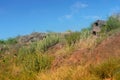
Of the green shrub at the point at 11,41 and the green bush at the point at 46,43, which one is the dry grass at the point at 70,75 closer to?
the green bush at the point at 46,43

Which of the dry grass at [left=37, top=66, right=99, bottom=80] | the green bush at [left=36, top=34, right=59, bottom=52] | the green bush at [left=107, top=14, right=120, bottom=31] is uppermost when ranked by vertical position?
the green bush at [left=107, top=14, right=120, bottom=31]

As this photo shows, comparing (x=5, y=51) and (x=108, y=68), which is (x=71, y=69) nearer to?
(x=108, y=68)

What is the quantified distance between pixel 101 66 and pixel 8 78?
4455 mm

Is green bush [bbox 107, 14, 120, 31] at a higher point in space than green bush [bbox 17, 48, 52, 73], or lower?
higher

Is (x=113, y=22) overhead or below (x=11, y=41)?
overhead

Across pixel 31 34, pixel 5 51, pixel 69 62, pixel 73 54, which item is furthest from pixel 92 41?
pixel 31 34

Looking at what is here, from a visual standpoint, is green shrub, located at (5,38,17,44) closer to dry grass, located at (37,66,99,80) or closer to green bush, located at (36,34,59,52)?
green bush, located at (36,34,59,52)

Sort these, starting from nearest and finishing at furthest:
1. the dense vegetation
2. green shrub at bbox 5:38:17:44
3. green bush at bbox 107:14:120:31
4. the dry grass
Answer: the dry grass < the dense vegetation < green bush at bbox 107:14:120:31 < green shrub at bbox 5:38:17:44

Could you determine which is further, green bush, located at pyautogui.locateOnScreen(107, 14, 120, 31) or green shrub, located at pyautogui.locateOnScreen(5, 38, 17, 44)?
green shrub, located at pyautogui.locateOnScreen(5, 38, 17, 44)

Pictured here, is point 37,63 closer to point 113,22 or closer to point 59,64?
point 59,64

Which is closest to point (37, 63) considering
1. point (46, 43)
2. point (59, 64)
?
point (59, 64)

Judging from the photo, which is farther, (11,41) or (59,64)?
(11,41)

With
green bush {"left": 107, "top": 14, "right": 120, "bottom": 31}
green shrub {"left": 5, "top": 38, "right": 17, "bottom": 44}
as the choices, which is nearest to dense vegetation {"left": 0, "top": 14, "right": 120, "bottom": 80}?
green bush {"left": 107, "top": 14, "right": 120, "bottom": 31}

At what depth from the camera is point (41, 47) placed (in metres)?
24.2
